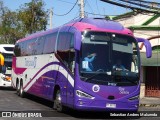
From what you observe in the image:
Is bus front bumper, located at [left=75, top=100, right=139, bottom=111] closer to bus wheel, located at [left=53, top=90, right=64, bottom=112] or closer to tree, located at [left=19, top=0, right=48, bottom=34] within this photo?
bus wheel, located at [left=53, top=90, right=64, bottom=112]

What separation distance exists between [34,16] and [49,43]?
95.4 feet

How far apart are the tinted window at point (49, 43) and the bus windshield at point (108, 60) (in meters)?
3.18

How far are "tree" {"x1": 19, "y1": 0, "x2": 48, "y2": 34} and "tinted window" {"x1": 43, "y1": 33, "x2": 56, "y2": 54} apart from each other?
27.6 metres

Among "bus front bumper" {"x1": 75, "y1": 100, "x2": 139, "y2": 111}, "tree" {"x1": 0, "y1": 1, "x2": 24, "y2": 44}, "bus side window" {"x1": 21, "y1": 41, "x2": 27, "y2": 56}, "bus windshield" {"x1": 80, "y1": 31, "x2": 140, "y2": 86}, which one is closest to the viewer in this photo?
"bus front bumper" {"x1": 75, "y1": 100, "x2": 139, "y2": 111}

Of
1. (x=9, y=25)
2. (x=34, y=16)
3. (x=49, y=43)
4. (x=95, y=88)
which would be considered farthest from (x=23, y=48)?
(x=9, y=25)

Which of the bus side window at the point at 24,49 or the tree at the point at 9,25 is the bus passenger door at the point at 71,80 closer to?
the bus side window at the point at 24,49

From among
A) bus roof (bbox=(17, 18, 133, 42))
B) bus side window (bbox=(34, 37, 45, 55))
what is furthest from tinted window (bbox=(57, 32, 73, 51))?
bus side window (bbox=(34, 37, 45, 55))

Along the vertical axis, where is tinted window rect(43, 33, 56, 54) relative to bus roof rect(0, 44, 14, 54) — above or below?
below

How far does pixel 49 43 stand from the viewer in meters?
18.1

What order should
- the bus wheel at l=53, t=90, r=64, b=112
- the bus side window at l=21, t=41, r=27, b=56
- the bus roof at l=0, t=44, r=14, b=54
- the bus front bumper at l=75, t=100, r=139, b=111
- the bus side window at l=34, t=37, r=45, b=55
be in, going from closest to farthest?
1. the bus front bumper at l=75, t=100, r=139, b=111
2. the bus wheel at l=53, t=90, r=64, b=112
3. the bus side window at l=34, t=37, r=45, b=55
4. the bus side window at l=21, t=41, r=27, b=56
5. the bus roof at l=0, t=44, r=14, b=54

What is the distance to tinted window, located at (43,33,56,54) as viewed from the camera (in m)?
17.4

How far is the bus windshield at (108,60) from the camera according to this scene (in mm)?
14141

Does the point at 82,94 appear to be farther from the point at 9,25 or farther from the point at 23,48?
the point at 9,25

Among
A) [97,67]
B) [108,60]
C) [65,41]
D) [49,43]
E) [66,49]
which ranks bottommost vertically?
[97,67]
